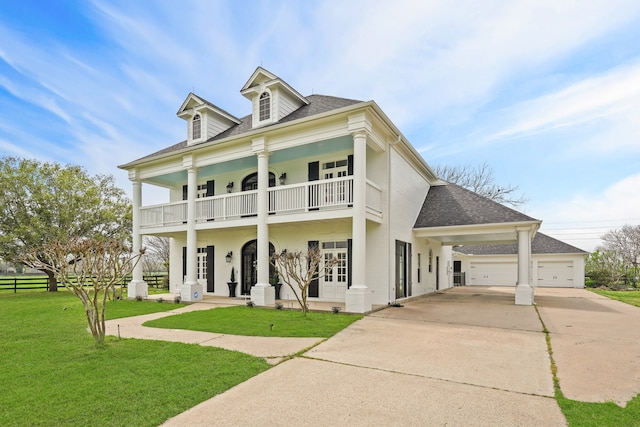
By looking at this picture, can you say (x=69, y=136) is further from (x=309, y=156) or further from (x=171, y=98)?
(x=309, y=156)

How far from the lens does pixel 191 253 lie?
13.9 meters

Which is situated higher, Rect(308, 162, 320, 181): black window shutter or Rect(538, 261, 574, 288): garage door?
Rect(308, 162, 320, 181): black window shutter

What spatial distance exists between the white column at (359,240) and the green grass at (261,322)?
56cm

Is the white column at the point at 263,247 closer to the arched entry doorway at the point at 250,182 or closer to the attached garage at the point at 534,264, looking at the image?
the arched entry doorway at the point at 250,182

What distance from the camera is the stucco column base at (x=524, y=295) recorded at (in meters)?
12.8

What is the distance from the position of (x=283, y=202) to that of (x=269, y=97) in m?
4.15

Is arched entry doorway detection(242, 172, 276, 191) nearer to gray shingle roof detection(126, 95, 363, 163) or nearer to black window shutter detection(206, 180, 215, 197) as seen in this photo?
black window shutter detection(206, 180, 215, 197)

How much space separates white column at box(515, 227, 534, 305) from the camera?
12.9 meters

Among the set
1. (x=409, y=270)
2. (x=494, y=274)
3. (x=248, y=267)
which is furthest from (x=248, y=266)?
(x=494, y=274)

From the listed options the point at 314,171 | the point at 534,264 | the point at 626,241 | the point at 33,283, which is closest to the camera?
the point at 314,171

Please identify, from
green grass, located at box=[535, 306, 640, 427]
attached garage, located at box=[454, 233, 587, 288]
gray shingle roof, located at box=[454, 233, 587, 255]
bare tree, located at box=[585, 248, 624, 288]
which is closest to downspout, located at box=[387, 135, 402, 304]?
green grass, located at box=[535, 306, 640, 427]

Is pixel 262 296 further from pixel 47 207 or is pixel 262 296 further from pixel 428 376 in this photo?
pixel 47 207

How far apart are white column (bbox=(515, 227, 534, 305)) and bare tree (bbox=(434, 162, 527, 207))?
55.1 ft

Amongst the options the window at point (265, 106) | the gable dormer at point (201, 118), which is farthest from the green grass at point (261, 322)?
the gable dormer at point (201, 118)
